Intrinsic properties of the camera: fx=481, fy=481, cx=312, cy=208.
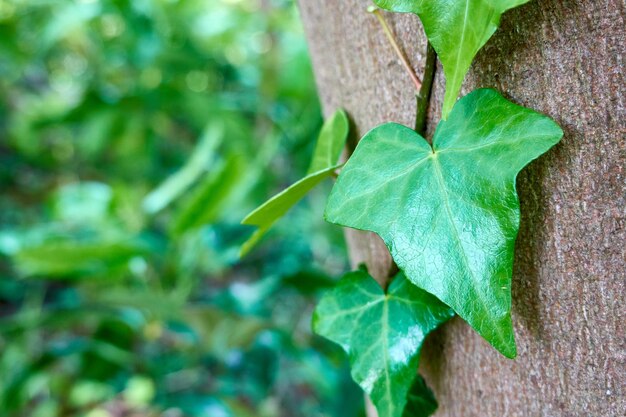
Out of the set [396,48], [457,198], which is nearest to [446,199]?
[457,198]

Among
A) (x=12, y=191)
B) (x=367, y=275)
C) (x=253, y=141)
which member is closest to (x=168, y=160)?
(x=253, y=141)

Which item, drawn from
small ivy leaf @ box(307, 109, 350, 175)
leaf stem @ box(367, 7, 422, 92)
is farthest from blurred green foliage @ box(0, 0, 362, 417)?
leaf stem @ box(367, 7, 422, 92)

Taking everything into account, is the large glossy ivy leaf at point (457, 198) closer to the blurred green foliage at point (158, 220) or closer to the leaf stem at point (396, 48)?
the leaf stem at point (396, 48)

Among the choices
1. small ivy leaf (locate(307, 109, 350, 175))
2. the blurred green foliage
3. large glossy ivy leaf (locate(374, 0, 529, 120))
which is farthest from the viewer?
the blurred green foliage

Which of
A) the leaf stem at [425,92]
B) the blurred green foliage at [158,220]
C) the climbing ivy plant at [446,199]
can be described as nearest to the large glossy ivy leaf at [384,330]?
the climbing ivy plant at [446,199]

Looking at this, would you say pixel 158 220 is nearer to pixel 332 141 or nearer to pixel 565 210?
pixel 332 141

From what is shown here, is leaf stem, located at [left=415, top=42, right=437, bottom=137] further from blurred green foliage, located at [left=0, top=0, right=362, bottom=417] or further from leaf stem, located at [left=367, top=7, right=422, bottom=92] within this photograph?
blurred green foliage, located at [left=0, top=0, right=362, bottom=417]

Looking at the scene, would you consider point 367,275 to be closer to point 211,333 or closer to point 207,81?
point 211,333
